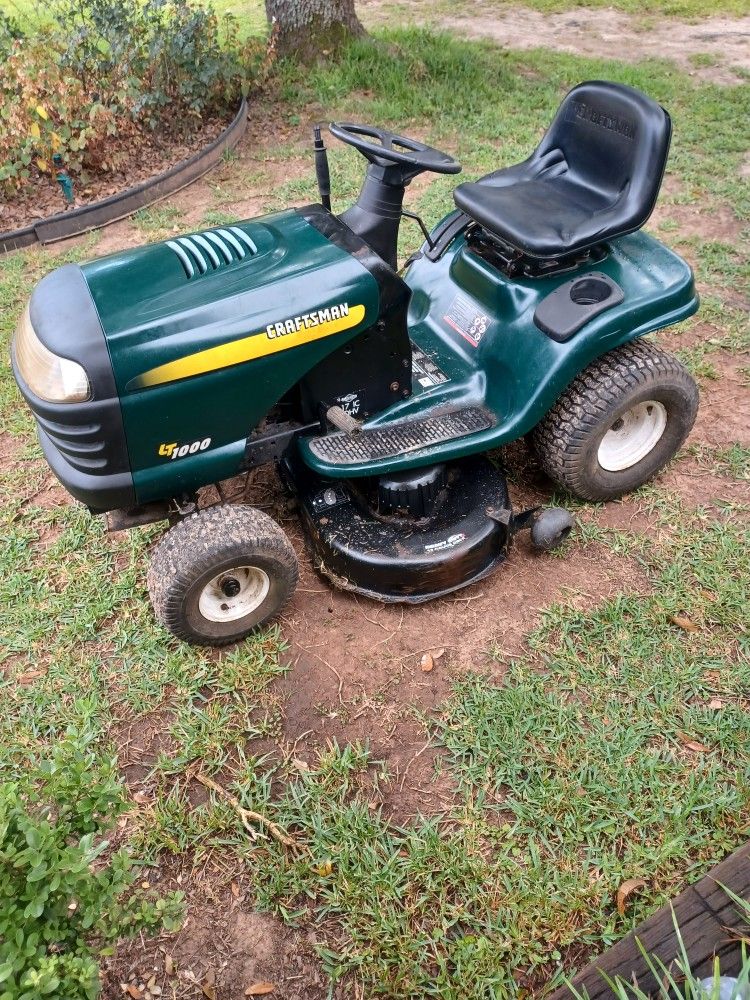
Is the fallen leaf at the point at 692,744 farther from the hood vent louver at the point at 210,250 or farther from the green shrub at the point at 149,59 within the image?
the green shrub at the point at 149,59

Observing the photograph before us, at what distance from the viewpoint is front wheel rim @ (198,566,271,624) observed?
2.37 meters

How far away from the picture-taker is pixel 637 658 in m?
2.43

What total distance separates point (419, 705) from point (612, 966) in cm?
87

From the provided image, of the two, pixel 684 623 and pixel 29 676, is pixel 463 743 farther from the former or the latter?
pixel 29 676

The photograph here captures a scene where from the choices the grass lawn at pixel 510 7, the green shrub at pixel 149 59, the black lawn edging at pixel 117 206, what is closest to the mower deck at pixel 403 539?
the black lawn edging at pixel 117 206

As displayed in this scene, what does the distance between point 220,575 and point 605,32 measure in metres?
7.85

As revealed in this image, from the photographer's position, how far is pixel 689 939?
1.63m

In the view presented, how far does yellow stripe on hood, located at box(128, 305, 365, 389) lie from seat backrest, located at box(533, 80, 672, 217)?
104 cm

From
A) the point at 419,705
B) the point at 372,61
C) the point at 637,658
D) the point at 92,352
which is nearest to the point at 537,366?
the point at 637,658

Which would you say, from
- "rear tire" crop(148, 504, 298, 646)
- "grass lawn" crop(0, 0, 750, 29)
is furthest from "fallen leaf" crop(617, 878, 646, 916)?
"grass lawn" crop(0, 0, 750, 29)

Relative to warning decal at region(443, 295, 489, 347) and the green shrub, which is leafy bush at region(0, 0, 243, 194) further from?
warning decal at region(443, 295, 489, 347)

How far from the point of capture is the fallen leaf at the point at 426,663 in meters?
2.43

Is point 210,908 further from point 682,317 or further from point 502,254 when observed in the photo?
point 682,317

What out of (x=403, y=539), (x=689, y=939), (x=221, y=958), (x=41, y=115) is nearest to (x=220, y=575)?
(x=403, y=539)
